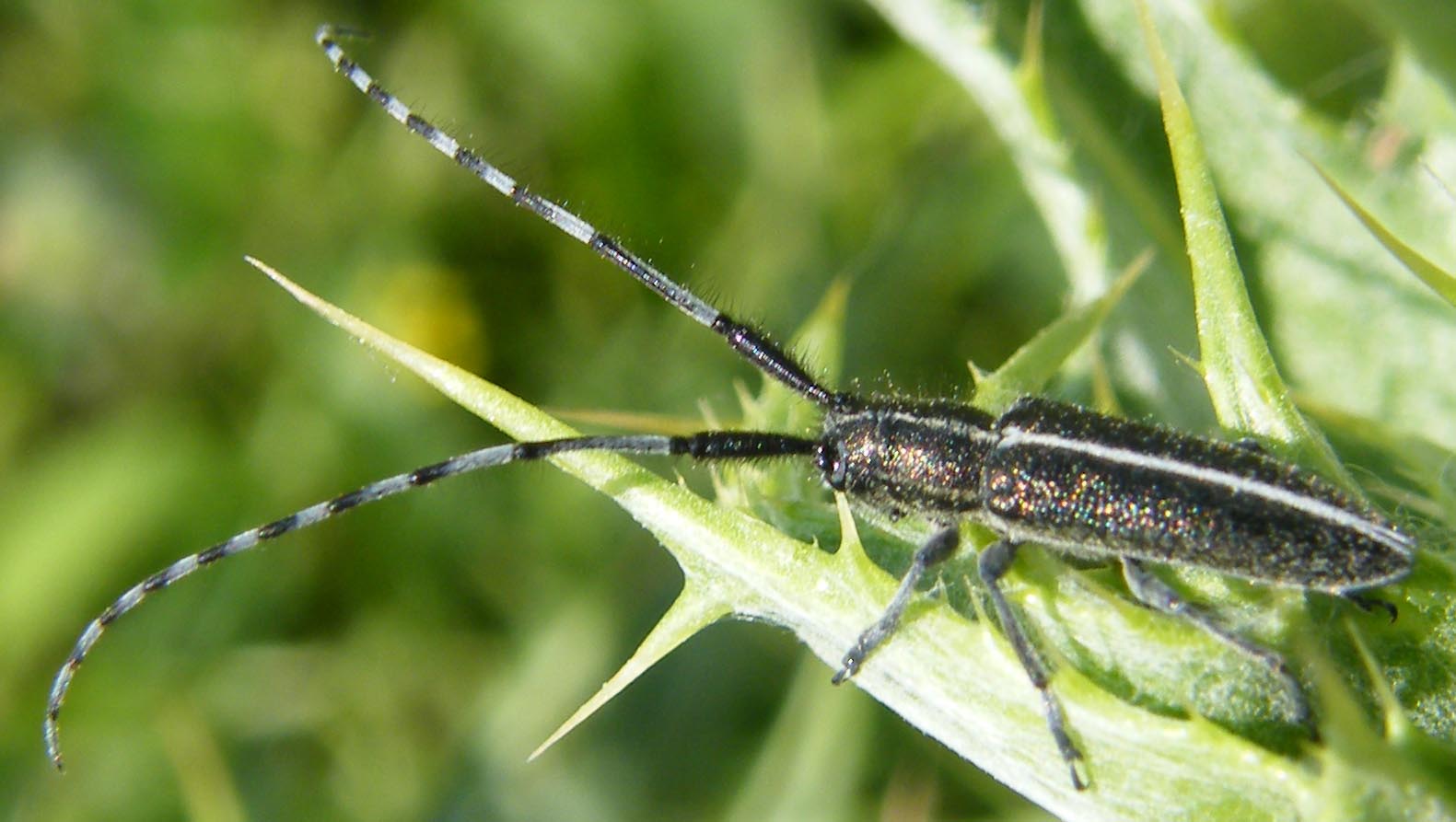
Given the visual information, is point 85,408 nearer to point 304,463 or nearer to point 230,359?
point 230,359

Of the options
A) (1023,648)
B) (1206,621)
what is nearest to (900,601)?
(1023,648)

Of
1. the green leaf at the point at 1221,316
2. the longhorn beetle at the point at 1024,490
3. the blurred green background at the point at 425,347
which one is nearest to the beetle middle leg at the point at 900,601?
the longhorn beetle at the point at 1024,490

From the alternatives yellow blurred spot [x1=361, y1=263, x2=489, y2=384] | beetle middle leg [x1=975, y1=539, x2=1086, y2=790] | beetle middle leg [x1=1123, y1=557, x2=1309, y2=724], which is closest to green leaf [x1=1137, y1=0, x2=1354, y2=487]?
beetle middle leg [x1=1123, y1=557, x2=1309, y2=724]

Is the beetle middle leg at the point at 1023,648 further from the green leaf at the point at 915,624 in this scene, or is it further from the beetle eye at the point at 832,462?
the beetle eye at the point at 832,462

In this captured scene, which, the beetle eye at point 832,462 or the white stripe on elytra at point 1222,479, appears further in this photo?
the beetle eye at point 832,462

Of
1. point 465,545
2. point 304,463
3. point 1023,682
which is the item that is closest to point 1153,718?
point 1023,682

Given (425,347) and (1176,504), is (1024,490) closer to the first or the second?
(1176,504)
